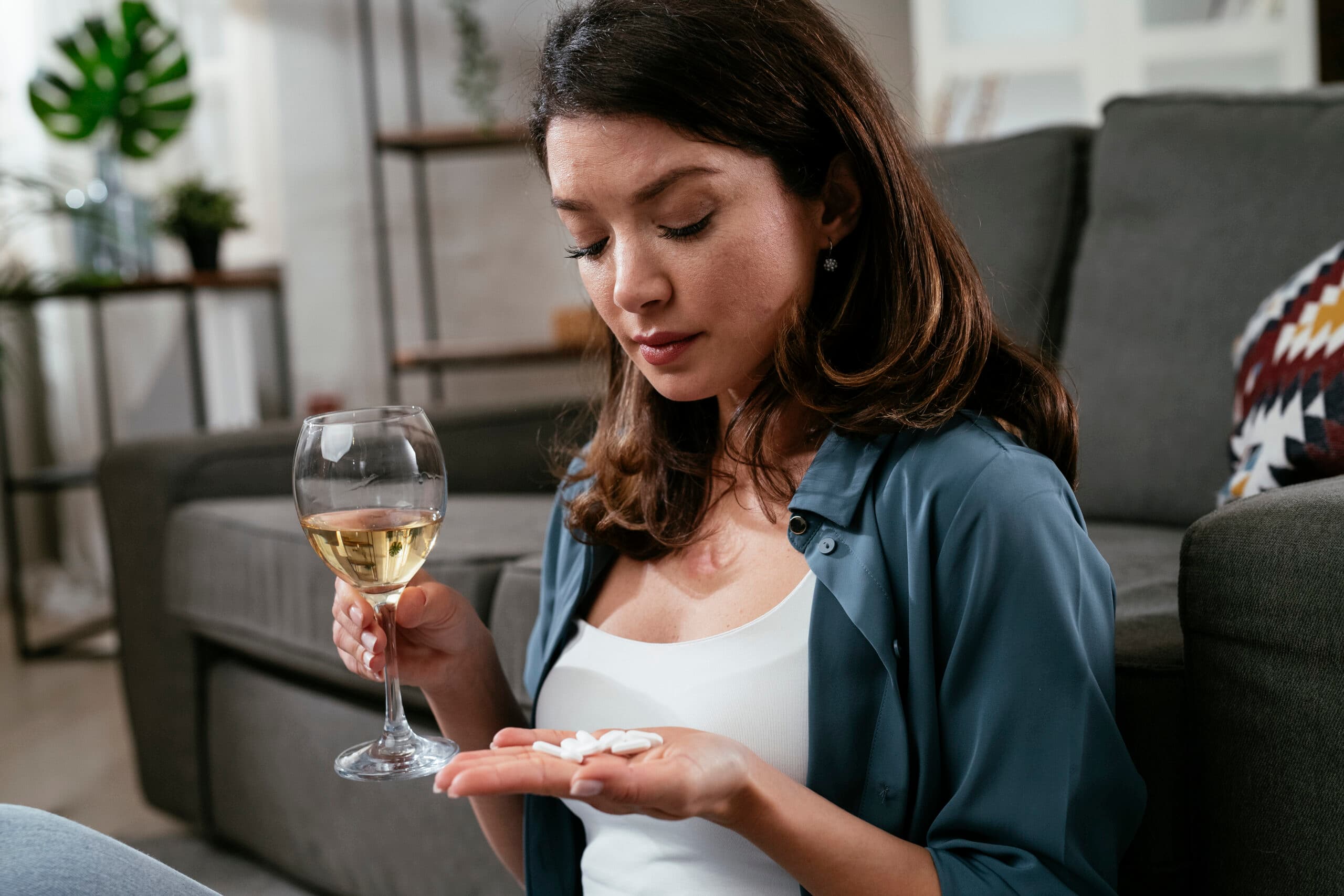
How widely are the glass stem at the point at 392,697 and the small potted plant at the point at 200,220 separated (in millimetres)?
2654

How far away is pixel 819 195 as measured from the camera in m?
0.85

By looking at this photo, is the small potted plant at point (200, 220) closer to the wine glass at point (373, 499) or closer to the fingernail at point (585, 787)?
the wine glass at point (373, 499)

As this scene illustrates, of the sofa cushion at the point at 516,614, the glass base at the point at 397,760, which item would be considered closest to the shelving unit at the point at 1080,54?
the sofa cushion at the point at 516,614

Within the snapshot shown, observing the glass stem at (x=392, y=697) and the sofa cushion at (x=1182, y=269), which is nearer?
the glass stem at (x=392, y=697)

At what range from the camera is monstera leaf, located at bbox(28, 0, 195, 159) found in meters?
3.12

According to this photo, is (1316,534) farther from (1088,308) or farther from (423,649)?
(1088,308)

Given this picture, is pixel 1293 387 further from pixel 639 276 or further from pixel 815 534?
pixel 639 276

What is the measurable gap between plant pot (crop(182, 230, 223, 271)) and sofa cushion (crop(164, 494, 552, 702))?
149 cm

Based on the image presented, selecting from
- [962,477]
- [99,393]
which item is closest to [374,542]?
[962,477]

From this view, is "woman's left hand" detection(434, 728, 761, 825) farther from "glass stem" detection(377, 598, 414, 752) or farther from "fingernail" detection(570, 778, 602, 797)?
"glass stem" detection(377, 598, 414, 752)

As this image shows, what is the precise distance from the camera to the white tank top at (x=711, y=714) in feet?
2.57

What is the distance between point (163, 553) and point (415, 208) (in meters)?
1.96

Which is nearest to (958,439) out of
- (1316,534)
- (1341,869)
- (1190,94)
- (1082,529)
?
(1082,529)

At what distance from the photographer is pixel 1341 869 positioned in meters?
0.72
